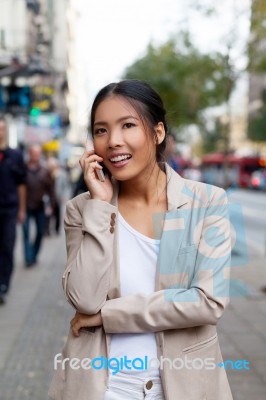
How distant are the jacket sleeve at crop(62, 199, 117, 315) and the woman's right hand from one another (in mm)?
49

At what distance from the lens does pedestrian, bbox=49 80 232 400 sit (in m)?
1.99

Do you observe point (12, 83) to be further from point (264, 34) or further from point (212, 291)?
point (212, 291)

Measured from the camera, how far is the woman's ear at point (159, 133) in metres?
2.15

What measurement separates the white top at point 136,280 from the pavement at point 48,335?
1.53 ft

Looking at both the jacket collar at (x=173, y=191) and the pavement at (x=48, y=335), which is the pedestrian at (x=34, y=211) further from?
the jacket collar at (x=173, y=191)

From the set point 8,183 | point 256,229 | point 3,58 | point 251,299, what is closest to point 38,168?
point 8,183

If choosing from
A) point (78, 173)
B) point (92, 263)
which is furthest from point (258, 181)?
point (92, 263)

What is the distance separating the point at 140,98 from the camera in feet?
6.85

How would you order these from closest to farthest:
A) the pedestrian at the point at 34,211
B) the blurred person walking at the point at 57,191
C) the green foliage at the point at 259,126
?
1. the pedestrian at the point at 34,211
2. the blurred person walking at the point at 57,191
3. the green foliage at the point at 259,126

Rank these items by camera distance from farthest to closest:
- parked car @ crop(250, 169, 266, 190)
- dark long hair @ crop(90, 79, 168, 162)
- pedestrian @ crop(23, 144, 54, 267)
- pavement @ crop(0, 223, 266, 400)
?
parked car @ crop(250, 169, 266, 190), pedestrian @ crop(23, 144, 54, 267), pavement @ crop(0, 223, 266, 400), dark long hair @ crop(90, 79, 168, 162)

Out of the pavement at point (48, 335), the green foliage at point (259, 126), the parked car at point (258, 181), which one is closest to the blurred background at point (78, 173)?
the pavement at point (48, 335)

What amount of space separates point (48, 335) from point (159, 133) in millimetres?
4283

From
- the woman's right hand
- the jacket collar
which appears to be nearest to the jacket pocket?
the jacket collar

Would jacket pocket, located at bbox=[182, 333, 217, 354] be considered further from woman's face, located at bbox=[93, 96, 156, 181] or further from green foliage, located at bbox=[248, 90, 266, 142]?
green foliage, located at bbox=[248, 90, 266, 142]
